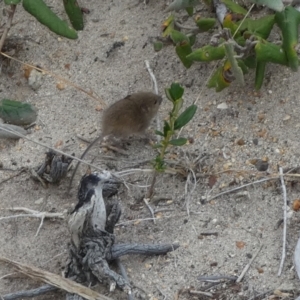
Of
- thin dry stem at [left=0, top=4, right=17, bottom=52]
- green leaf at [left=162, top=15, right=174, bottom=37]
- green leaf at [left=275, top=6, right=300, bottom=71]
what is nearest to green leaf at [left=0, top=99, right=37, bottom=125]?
thin dry stem at [left=0, top=4, right=17, bottom=52]

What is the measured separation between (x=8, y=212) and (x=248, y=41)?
3.61 ft

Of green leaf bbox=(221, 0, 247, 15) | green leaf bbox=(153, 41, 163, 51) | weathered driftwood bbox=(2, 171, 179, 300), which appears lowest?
weathered driftwood bbox=(2, 171, 179, 300)

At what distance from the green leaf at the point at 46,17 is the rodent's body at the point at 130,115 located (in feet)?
1.33

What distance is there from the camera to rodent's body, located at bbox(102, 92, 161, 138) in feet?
11.0

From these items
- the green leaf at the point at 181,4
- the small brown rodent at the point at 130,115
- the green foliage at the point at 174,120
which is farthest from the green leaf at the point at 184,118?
the green leaf at the point at 181,4

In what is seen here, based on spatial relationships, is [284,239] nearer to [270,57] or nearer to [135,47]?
[270,57]

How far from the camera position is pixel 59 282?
2.76m

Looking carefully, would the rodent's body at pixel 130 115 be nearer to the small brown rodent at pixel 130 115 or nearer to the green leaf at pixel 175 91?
the small brown rodent at pixel 130 115

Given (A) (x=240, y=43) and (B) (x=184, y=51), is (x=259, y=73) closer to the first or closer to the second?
(A) (x=240, y=43)

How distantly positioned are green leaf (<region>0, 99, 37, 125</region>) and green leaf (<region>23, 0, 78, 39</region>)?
1.12ft

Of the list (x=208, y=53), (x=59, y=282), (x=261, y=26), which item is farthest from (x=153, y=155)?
(x=59, y=282)

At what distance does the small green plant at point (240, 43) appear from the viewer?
3.21 metres

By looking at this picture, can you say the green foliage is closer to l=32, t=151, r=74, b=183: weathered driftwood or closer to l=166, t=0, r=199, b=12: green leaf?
l=32, t=151, r=74, b=183: weathered driftwood

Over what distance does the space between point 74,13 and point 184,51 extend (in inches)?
24.8
